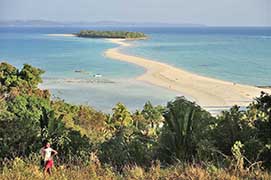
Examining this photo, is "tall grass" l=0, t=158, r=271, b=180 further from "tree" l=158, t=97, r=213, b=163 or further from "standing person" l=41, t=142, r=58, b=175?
"tree" l=158, t=97, r=213, b=163

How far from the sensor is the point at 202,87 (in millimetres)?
43594

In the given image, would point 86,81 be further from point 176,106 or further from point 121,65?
point 176,106

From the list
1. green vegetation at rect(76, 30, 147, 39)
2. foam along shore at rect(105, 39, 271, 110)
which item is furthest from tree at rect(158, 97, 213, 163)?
green vegetation at rect(76, 30, 147, 39)

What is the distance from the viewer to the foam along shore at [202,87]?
123 feet

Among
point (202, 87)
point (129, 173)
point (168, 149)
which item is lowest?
point (202, 87)

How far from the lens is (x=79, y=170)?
5.59 m

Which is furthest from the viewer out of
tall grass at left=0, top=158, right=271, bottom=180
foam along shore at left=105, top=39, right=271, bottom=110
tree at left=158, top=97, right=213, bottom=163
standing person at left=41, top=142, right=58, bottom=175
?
foam along shore at left=105, top=39, right=271, bottom=110

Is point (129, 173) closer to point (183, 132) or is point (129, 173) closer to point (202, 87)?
point (183, 132)

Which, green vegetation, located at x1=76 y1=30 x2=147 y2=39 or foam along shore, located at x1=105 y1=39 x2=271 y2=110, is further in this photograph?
green vegetation, located at x1=76 y1=30 x2=147 y2=39

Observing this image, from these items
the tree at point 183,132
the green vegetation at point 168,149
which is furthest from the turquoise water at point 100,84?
the tree at point 183,132

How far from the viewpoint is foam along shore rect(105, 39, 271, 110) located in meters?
37.5

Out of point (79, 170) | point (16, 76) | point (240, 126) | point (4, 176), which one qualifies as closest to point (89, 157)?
point (79, 170)

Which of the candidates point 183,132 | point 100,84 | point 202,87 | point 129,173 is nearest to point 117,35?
point 100,84

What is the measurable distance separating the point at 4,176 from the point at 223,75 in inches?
1911
